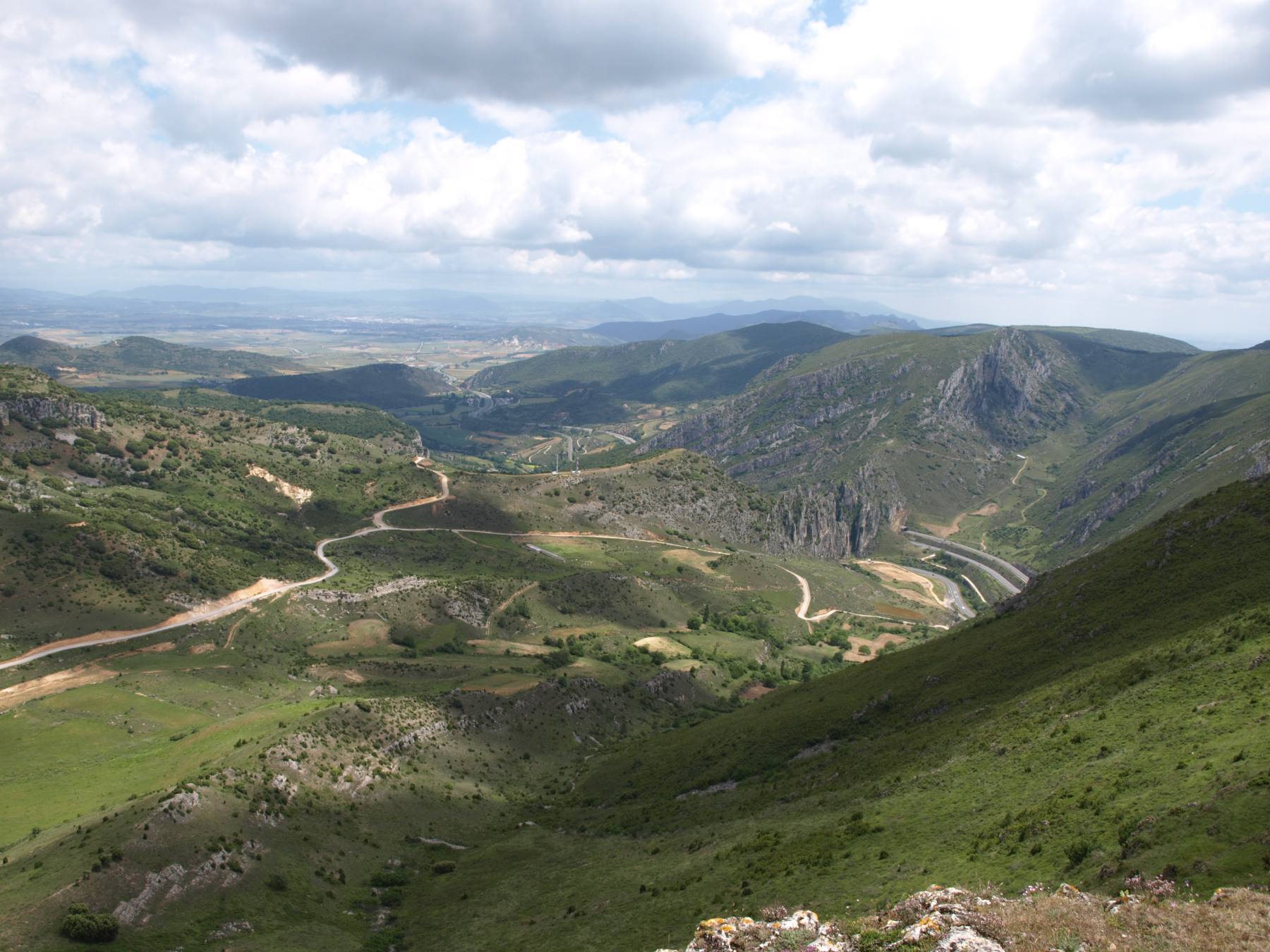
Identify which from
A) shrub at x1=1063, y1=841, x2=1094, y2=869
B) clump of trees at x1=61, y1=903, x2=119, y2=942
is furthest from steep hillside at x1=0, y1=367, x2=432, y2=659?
shrub at x1=1063, y1=841, x2=1094, y2=869

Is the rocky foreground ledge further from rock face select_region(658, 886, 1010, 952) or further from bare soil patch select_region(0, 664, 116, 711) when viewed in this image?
bare soil patch select_region(0, 664, 116, 711)

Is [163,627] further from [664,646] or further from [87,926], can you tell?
[87,926]

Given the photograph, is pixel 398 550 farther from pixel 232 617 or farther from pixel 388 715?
pixel 388 715

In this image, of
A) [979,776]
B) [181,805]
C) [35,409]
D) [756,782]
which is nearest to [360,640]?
[181,805]

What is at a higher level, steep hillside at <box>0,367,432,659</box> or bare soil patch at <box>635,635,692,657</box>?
steep hillside at <box>0,367,432,659</box>

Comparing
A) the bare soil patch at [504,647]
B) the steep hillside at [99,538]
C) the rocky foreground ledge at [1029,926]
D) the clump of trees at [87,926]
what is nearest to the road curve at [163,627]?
the steep hillside at [99,538]

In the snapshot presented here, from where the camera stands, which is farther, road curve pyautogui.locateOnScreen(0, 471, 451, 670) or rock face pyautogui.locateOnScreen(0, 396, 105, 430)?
rock face pyautogui.locateOnScreen(0, 396, 105, 430)

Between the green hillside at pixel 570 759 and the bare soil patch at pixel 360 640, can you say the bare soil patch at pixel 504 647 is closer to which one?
the green hillside at pixel 570 759

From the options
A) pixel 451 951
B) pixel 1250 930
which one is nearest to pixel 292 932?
pixel 451 951

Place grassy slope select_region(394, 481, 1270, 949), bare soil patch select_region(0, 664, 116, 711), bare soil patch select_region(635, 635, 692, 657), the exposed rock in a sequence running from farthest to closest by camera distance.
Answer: bare soil patch select_region(635, 635, 692, 657) → bare soil patch select_region(0, 664, 116, 711) → the exposed rock → grassy slope select_region(394, 481, 1270, 949)
